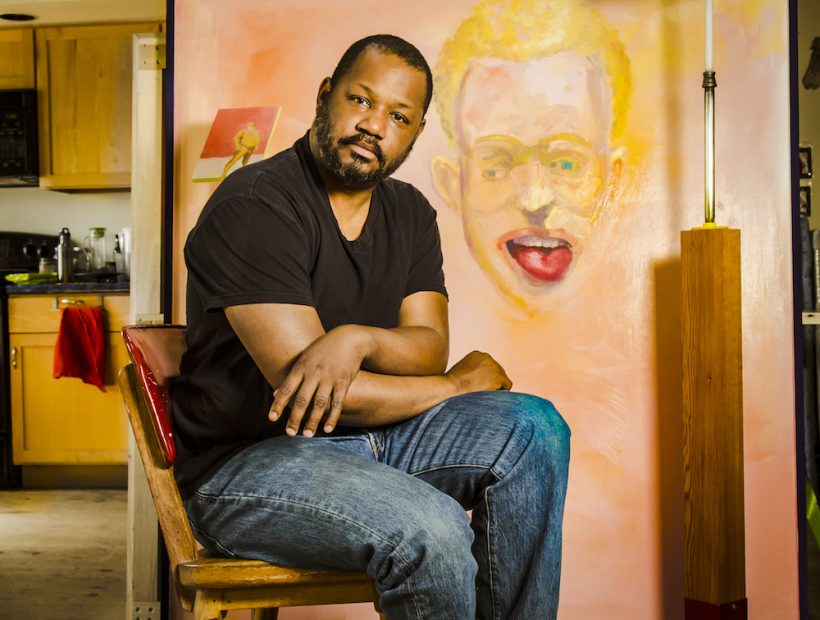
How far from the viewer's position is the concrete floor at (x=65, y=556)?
8.09ft

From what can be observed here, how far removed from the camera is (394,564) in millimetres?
1105

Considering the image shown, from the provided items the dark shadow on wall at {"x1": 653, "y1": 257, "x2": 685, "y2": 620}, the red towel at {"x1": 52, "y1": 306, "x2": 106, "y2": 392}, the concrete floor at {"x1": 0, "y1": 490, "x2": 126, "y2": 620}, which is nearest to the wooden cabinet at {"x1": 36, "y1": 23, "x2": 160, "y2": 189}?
the red towel at {"x1": 52, "y1": 306, "x2": 106, "y2": 392}

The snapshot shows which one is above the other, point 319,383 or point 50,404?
point 319,383

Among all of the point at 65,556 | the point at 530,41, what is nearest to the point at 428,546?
the point at 530,41

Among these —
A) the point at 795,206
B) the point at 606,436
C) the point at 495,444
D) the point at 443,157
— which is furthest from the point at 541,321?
the point at 495,444

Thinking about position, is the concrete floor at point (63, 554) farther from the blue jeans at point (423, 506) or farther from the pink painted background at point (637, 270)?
the blue jeans at point (423, 506)

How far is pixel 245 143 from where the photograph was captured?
82.9 inches

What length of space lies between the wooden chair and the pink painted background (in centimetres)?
89

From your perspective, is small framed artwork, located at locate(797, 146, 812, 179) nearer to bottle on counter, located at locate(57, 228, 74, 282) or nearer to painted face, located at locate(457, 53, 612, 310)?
painted face, located at locate(457, 53, 612, 310)

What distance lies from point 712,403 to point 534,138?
0.69 meters

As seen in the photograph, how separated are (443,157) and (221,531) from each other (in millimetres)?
1125

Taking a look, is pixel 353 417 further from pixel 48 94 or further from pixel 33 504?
pixel 48 94

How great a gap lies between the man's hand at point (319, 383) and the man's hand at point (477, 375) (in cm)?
23

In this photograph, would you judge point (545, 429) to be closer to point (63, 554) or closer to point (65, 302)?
point (63, 554)
